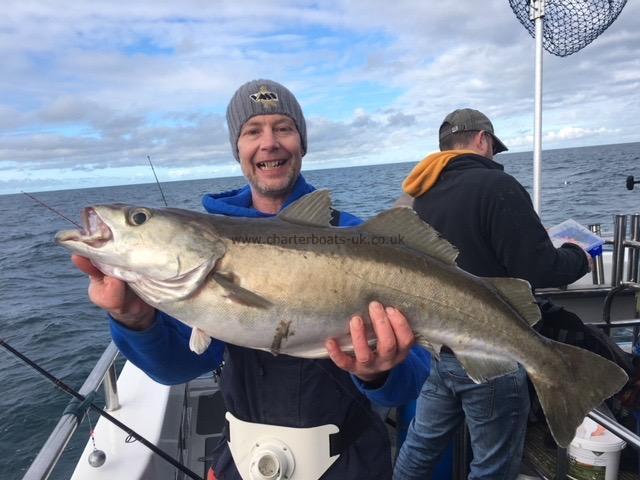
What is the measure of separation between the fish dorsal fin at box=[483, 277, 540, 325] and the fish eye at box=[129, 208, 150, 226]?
6.61 feet

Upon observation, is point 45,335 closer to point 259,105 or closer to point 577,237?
point 259,105

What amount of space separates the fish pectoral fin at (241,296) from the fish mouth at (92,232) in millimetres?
603

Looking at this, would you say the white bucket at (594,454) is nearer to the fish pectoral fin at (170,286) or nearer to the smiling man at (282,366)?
the smiling man at (282,366)

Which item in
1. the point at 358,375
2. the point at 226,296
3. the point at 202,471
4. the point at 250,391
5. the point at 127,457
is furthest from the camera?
the point at 202,471

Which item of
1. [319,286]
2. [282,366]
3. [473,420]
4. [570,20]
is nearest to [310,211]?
[319,286]

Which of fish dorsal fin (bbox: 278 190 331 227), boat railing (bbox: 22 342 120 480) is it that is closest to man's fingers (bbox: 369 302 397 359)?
fish dorsal fin (bbox: 278 190 331 227)

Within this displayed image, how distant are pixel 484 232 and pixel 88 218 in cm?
309

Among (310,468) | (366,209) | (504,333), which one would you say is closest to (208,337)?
(310,468)

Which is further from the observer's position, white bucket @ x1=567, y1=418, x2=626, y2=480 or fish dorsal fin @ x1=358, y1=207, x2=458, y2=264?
white bucket @ x1=567, y1=418, x2=626, y2=480

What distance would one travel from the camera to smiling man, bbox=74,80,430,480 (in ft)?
8.09

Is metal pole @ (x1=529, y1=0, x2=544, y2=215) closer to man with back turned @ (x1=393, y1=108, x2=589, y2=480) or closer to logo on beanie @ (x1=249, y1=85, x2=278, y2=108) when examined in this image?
man with back turned @ (x1=393, y1=108, x2=589, y2=480)

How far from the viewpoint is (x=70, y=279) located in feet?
71.1

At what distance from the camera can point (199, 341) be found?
2.37m

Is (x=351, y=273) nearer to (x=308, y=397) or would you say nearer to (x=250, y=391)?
(x=308, y=397)
